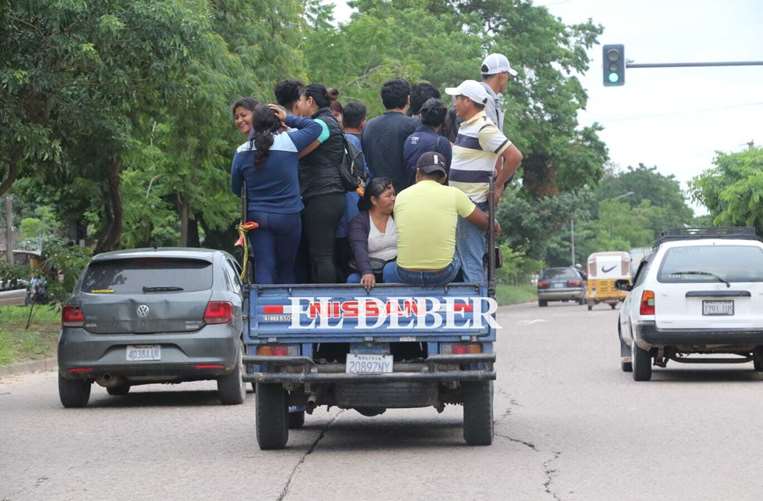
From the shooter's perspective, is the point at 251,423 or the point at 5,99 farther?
the point at 5,99

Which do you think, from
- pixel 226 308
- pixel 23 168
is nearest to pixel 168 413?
pixel 226 308

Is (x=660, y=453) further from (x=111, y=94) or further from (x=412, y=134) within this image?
(x=111, y=94)

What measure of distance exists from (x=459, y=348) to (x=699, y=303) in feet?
24.0

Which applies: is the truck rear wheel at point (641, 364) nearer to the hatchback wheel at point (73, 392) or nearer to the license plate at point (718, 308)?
the license plate at point (718, 308)

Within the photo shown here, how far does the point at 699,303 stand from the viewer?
1731 cm

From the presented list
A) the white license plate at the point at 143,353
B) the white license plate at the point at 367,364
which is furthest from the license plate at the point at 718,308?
the white license plate at the point at 367,364

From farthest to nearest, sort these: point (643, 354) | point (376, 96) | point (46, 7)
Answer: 1. point (376, 96)
2. point (46, 7)
3. point (643, 354)

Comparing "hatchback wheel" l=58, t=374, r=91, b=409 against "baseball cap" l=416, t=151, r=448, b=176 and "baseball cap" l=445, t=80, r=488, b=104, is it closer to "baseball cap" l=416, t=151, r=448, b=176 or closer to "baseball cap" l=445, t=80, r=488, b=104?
"baseball cap" l=416, t=151, r=448, b=176

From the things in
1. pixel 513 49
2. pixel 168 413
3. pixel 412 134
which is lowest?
pixel 168 413

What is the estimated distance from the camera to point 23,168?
27.8 metres

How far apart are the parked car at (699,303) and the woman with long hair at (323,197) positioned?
689 cm

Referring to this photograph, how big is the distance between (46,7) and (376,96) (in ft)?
71.4

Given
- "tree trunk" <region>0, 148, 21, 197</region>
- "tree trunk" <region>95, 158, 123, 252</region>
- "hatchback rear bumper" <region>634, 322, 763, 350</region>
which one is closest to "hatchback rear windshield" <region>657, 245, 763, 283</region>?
"hatchback rear bumper" <region>634, 322, 763, 350</region>

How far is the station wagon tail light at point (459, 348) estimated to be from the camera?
35.0 feet
